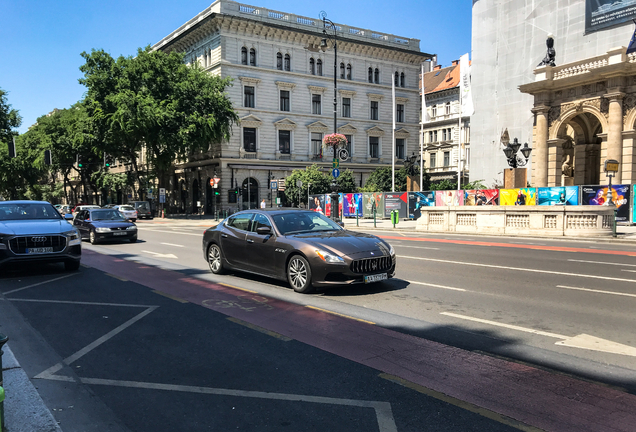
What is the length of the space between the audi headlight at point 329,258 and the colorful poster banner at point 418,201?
26.0 m

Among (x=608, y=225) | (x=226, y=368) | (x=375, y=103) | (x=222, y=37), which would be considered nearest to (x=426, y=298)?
(x=226, y=368)

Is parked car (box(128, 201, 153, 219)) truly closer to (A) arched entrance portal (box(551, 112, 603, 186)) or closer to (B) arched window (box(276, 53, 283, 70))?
(B) arched window (box(276, 53, 283, 70))

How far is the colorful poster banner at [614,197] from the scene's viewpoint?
80.0 feet

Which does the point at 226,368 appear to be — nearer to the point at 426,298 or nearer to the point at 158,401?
the point at 158,401

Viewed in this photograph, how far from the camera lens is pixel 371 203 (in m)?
37.8

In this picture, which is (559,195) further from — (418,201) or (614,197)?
(418,201)

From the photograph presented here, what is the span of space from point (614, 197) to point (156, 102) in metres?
35.5

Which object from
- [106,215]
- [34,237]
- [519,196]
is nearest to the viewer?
[34,237]

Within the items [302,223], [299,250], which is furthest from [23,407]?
[302,223]

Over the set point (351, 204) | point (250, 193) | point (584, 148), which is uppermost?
point (584, 148)

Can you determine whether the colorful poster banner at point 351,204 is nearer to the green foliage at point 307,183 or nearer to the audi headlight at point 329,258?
the green foliage at point 307,183

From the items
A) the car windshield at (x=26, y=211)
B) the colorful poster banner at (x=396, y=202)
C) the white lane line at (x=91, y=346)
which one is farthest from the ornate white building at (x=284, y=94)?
the white lane line at (x=91, y=346)

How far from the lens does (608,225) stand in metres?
19.6

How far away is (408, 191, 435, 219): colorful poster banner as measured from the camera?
1310 inches
